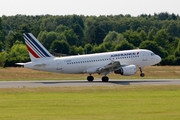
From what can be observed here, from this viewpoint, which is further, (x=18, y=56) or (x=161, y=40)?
(x=161, y=40)

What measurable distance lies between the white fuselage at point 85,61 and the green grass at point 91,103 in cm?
1045

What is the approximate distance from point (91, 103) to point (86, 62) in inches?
1003

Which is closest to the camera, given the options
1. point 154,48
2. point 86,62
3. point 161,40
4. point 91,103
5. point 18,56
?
point 91,103

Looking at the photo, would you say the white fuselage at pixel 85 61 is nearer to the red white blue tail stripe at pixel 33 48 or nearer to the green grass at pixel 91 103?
the red white blue tail stripe at pixel 33 48

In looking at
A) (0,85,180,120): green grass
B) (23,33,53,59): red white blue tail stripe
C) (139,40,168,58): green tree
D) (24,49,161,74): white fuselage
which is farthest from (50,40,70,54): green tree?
(0,85,180,120): green grass

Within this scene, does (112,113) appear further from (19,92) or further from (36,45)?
(36,45)

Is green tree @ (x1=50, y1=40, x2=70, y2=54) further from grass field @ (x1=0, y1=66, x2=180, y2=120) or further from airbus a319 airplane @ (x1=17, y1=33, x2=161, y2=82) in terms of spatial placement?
grass field @ (x1=0, y1=66, x2=180, y2=120)

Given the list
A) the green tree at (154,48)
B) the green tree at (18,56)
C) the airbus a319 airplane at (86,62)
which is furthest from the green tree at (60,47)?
the airbus a319 airplane at (86,62)

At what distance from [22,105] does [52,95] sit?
7.89 m

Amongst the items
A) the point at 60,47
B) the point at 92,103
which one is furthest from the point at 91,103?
the point at 60,47

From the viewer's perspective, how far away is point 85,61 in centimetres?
6788

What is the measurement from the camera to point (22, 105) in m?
41.2

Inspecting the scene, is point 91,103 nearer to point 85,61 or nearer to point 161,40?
point 85,61

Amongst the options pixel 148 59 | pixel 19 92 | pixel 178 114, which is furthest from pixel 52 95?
pixel 148 59
